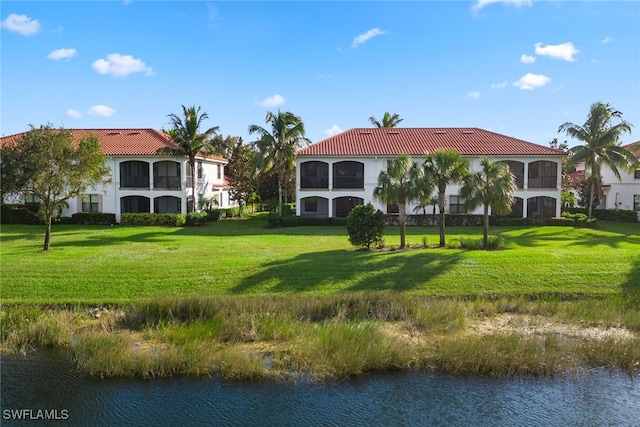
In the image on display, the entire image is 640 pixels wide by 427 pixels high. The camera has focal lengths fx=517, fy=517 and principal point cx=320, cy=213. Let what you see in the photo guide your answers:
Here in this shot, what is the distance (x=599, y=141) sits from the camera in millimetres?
39344

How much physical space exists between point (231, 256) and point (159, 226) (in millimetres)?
17849

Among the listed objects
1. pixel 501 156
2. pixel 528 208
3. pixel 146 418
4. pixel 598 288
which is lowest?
pixel 146 418

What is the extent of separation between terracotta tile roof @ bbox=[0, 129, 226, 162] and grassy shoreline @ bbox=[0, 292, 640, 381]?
1041 inches

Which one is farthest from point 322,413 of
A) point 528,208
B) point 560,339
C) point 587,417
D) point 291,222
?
point 528,208

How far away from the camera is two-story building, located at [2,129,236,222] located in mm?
40688

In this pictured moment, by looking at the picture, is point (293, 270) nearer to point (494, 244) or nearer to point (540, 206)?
point (494, 244)

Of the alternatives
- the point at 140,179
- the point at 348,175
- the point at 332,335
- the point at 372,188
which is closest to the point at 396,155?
the point at 372,188

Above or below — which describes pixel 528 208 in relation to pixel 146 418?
above

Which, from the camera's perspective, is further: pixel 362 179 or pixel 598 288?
pixel 362 179

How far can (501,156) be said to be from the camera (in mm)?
40344

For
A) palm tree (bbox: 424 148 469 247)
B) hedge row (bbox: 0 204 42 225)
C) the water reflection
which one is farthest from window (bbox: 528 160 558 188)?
hedge row (bbox: 0 204 42 225)

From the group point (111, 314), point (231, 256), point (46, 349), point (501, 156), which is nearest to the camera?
point (46, 349)

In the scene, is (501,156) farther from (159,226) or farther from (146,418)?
(146,418)

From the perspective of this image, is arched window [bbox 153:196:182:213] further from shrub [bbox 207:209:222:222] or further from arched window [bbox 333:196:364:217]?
arched window [bbox 333:196:364:217]
